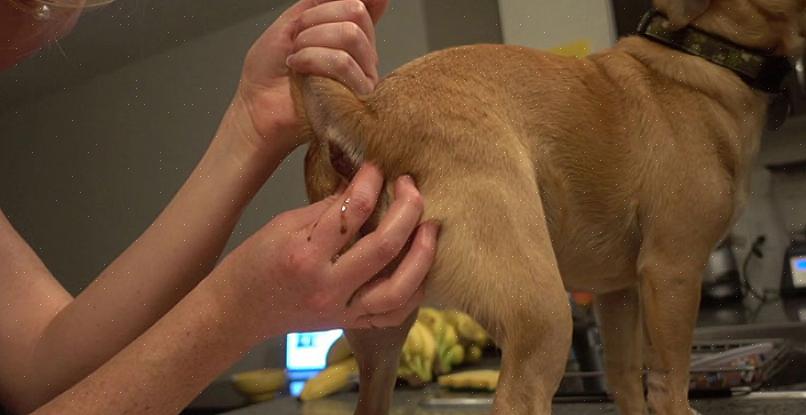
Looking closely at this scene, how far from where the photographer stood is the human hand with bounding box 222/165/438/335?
1.55 feet

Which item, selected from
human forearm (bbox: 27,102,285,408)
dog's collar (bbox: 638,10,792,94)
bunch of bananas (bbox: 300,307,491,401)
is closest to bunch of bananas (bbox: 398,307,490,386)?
bunch of bananas (bbox: 300,307,491,401)

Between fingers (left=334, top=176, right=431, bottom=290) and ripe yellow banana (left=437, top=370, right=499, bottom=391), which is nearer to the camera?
fingers (left=334, top=176, right=431, bottom=290)

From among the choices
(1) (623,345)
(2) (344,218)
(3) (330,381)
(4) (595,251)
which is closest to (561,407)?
(1) (623,345)

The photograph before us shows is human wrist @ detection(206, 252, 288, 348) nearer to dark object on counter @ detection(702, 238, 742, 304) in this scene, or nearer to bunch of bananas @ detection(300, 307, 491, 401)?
bunch of bananas @ detection(300, 307, 491, 401)

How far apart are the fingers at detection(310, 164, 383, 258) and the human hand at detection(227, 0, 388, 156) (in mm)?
95

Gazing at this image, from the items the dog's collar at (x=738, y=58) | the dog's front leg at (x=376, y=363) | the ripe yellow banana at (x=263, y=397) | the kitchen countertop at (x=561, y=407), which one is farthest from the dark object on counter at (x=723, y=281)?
the ripe yellow banana at (x=263, y=397)

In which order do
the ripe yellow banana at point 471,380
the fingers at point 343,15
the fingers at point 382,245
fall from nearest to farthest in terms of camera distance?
the fingers at point 382,245, the fingers at point 343,15, the ripe yellow banana at point 471,380

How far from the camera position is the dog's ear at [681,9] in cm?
62

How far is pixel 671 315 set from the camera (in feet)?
2.05

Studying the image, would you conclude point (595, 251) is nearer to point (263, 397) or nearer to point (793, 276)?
point (793, 276)

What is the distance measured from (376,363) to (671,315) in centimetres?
27

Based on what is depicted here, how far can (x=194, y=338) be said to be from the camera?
0.52 metres

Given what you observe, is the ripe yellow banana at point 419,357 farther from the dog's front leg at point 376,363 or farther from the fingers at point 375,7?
the fingers at point 375,7

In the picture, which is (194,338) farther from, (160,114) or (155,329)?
(160,114)
